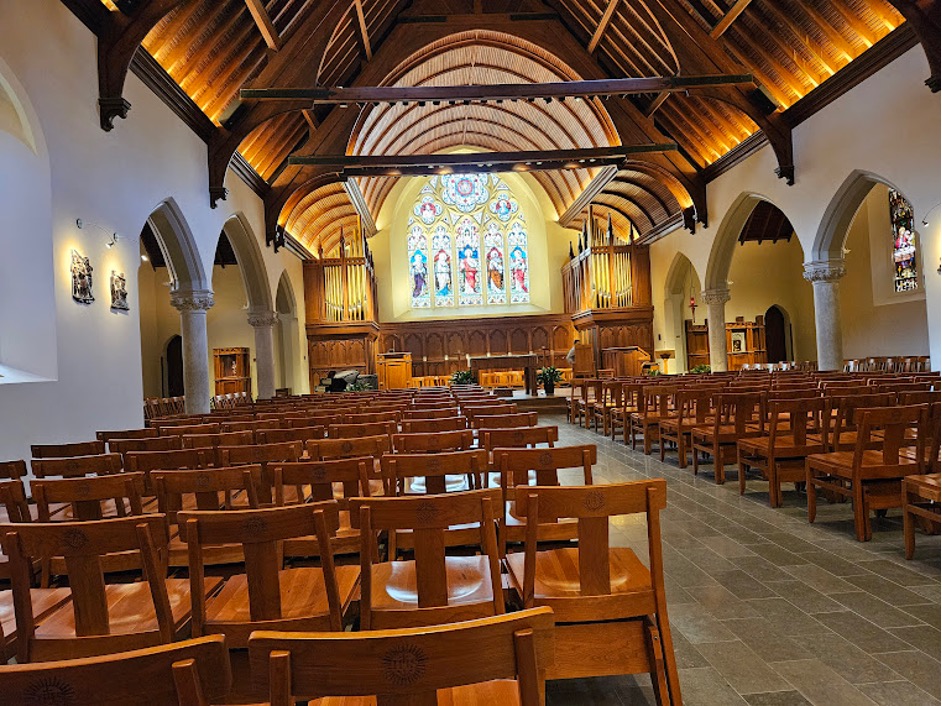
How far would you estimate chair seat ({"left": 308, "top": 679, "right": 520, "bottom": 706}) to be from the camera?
5.68ft

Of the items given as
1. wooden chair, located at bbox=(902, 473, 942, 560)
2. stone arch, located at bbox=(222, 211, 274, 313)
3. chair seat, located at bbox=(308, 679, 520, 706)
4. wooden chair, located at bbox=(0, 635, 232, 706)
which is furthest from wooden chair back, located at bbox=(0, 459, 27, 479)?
stone arch, located at bbox=(222, 211, 274, 313)

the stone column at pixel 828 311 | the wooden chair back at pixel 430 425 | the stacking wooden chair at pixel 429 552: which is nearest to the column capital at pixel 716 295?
the stone column at pixel 828 311

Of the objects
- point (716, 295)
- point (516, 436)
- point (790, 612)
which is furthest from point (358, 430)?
point (716, 295)

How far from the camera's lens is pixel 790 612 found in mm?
3496

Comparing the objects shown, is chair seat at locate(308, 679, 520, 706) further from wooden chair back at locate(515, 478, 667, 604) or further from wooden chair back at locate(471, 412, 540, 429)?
wooden chair back at locate(471, 412, 540, 429)

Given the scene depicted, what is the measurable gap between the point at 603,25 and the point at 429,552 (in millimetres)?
15228

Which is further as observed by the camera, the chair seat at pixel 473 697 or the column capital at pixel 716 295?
the column capital at pixel 716 295

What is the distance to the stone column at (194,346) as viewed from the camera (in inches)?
502

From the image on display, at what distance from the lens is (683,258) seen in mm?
21938

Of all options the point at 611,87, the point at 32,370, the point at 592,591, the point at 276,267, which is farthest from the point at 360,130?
the point at 592,591

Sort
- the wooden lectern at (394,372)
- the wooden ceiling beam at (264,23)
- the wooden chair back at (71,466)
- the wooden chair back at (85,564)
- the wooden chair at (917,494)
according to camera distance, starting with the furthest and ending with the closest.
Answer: the wooden lectern at (394,372), the wooden ceiling beam at (264,23), the wooden chair at (917,494), the wooden chair back at (71,466), the wooden chair back at (85,564)

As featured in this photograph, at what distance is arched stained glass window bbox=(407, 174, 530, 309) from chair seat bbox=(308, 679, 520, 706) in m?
26.4

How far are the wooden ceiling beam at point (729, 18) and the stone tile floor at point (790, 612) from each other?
971 cm

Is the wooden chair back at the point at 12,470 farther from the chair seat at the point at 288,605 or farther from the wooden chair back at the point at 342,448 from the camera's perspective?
the chair seat at the point at 288,605
